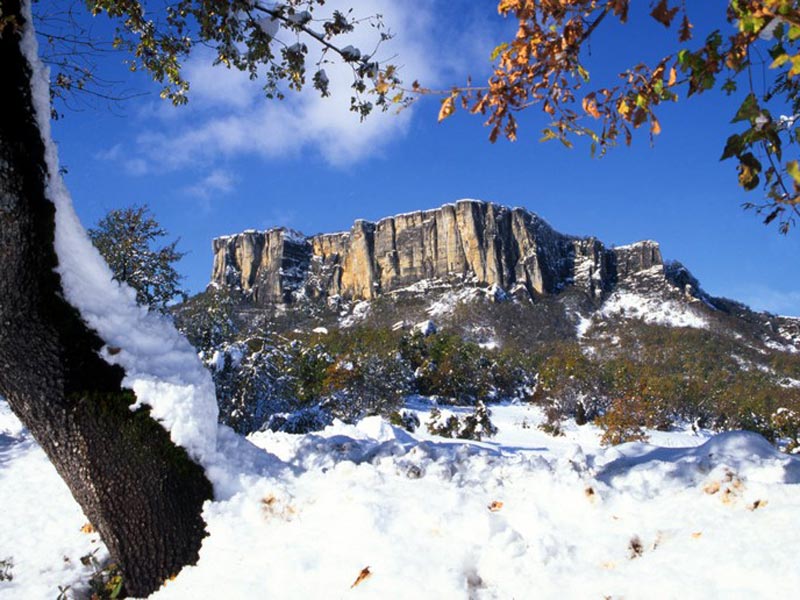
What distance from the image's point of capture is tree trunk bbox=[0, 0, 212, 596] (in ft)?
8.90

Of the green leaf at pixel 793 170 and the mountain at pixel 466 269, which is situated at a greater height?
the mountain at pixel 466 269

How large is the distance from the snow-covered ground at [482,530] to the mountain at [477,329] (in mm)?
11654

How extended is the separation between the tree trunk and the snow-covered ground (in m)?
0.23

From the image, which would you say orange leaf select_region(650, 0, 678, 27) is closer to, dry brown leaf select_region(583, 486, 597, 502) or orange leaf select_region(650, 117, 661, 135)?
orange leaf select_region(650, 117, 661, 135)

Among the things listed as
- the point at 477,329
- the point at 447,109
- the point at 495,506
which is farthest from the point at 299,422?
the point at 477,329

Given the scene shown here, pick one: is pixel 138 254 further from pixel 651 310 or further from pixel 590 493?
pixel 651 310

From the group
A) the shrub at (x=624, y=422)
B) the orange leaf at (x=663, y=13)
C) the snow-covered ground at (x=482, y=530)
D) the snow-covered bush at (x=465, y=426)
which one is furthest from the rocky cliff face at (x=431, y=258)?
the orange leaf at (x=663, y=13)

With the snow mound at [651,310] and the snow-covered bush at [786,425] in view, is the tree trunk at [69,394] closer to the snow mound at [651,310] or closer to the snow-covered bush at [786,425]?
the snow-covered bush at [786,425]

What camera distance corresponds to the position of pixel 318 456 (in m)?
3.68

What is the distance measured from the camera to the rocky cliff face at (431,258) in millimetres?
141250

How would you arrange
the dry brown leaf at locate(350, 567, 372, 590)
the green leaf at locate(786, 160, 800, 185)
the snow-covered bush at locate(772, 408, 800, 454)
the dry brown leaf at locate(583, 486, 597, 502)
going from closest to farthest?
1. the green leaf at locate(786, 160, 800, 185)
2. the dry brown leaf at locate(350, 567, 372, 590)
3. the dry brown leaf at locate(583, 486, 597, 502)
4. the snow-covered bush at locate(772, 408, 800, 454)

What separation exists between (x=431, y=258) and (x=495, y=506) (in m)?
146

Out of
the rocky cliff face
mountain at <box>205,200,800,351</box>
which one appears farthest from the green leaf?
the rocky cliff face

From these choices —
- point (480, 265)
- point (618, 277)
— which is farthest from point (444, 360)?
point (618, 277)
